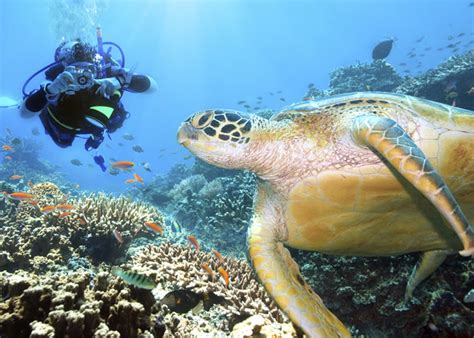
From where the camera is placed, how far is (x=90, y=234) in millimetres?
4734

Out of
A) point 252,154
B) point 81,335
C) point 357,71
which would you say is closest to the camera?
point 81,335

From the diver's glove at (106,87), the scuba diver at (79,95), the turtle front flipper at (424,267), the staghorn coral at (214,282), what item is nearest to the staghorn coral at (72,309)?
the staghorn coral at (214,282)

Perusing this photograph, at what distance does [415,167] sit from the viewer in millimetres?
1812

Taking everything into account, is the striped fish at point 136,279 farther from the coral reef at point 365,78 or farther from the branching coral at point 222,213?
the coral reef at point 365,78

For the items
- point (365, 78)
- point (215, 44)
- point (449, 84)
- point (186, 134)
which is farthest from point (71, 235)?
point (215, 44)

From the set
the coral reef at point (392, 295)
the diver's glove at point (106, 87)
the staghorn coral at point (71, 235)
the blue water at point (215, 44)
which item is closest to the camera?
the diver's glove at point (106, 87)

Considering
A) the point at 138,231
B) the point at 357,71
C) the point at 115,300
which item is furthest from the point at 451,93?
the point at 115,300

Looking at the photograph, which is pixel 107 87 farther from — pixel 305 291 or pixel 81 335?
pixel 305 291

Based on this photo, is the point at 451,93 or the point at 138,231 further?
the point at 451,93

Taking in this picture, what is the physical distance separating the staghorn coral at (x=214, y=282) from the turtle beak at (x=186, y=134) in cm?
131

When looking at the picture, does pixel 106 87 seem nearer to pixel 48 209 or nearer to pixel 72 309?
pixel 72 309

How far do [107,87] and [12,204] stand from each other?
652cm

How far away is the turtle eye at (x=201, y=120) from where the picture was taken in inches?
103

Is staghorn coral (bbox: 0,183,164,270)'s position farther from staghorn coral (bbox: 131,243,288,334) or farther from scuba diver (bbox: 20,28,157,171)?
scuba diver (bbox: 20,28,157,171)
